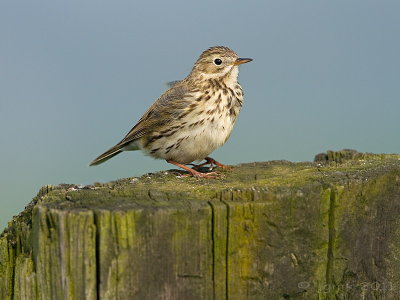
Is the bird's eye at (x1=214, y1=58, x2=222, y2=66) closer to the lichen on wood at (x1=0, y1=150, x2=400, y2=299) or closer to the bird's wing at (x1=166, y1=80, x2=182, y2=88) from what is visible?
the bird's wing at (x1=166, y1=80, x2=182, y2=88)

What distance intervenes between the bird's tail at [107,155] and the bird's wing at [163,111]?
0.50 feet

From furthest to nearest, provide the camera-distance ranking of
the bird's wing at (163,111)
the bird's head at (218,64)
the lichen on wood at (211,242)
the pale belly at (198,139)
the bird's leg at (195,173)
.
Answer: the bird's head at (218,64), the bird's wing at (163,111), the pale belly at (198,139), the bird's leg at (195,173), the lichen on wood at (211,242)

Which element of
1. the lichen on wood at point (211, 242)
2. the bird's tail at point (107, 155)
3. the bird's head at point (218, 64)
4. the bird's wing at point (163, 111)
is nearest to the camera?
the lichen on wood at point (211, 242)

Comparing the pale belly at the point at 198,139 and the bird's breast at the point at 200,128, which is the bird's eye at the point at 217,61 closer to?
the bird's breast at the point at 200,128

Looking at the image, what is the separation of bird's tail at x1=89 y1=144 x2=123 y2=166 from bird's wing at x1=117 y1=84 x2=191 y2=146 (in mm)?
153

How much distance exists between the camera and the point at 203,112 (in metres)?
7.93

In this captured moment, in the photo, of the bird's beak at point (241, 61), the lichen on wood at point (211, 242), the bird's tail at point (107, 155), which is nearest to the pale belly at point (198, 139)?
the bird's beak at point (241, 61)

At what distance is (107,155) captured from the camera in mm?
8914

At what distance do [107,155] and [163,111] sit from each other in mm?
1206

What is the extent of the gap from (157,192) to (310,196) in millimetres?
1136

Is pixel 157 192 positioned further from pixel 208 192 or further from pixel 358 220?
pixel 358 220

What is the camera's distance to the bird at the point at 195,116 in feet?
25.9

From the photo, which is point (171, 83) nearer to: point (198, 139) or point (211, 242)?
point (198, 139)

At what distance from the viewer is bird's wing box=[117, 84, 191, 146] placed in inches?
316
